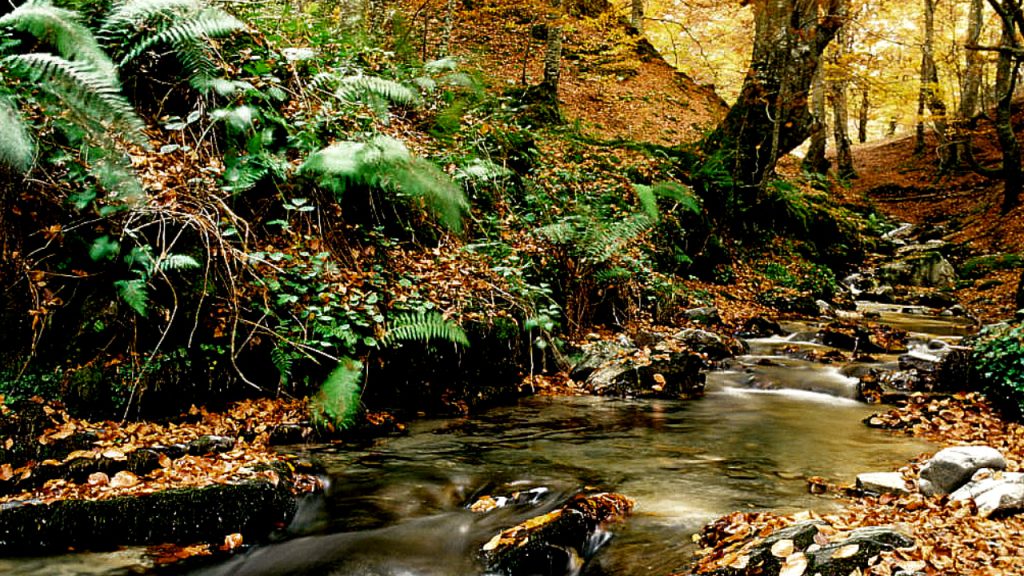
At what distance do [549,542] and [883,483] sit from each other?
2117 mm

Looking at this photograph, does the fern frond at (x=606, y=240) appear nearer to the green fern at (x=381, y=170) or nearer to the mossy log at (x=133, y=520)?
the green fern at (x=381, y=170)

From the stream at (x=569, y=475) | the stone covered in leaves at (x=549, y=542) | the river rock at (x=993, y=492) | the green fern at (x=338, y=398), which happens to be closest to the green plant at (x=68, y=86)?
the green fern at (x=338, y=398)

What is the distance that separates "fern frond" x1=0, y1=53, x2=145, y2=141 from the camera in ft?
11.8

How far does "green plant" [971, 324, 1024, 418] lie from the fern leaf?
679 cm

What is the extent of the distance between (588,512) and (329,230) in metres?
Result: 3.67

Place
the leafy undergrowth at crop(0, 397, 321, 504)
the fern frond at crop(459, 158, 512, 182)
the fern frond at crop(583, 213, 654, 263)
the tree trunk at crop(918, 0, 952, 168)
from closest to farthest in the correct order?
the leafy undergrowth at crop(0, 397, 321, 504) → the fern frond at crop(459, 158, 512, 182) → the fern frond at crop(583, 213, 654, 263) → the tree trunk at crop(918, 0, 952, 168)

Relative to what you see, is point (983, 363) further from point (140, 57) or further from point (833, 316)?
point (140, 57)

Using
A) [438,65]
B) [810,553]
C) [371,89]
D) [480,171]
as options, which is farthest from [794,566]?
[438,65]

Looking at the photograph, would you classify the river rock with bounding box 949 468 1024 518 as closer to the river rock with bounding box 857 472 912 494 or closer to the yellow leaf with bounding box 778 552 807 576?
the river rock with bounding box 857 472 912 494

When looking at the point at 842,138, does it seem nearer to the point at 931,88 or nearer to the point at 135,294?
the point at 931,88

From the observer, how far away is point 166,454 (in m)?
4.02

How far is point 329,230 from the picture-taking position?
236 inches

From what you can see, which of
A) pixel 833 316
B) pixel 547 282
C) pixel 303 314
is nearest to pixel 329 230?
pixel 303 314

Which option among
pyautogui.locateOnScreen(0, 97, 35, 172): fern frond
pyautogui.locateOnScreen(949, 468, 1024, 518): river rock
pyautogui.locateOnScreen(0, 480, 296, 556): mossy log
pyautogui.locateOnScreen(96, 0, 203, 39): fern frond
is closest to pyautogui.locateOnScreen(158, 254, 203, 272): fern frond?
pyautogui.locateOnScreen(0, 97, 35, 172): fern frond
